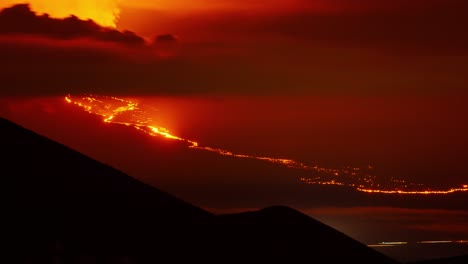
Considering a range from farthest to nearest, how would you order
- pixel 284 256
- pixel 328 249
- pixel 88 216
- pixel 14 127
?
1. pixel 328 249
2. pixel 284 256
3. pixel 14 127
4. pixel 88 216

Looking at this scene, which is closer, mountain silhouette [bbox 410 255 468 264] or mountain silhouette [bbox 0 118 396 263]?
mountain silhouette [bbox 0 118 396 263]

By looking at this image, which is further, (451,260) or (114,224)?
A: (451,260)

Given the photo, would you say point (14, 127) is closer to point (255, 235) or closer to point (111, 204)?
point (111, 204)

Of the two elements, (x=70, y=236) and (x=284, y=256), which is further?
(x=284, y=256)

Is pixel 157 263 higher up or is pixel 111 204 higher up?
pixel 111 204

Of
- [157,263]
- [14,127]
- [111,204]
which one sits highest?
[14,127]

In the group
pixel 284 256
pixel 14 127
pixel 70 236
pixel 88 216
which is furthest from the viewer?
pixel 284 256

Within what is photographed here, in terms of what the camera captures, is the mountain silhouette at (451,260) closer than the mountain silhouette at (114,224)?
No

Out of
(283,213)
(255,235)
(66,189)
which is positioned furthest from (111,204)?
(283,213)
